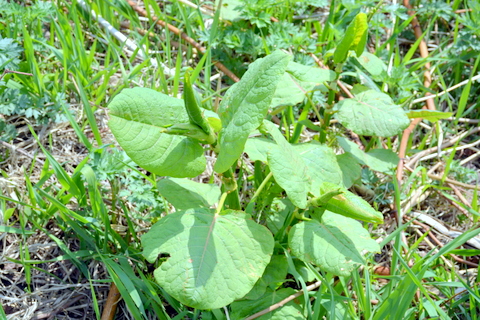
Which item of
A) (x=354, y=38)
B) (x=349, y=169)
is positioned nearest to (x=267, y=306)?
(x=349, y=169)

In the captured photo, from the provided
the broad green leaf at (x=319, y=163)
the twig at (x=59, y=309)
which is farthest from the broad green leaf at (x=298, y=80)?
the twig at (x=59, y=309)

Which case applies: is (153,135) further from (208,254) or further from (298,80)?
(298,80)

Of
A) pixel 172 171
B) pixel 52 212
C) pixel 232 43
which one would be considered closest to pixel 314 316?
pixel 172 171

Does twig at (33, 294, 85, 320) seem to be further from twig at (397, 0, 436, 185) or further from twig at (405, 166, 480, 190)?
twig at (405, 166, 480, 190)

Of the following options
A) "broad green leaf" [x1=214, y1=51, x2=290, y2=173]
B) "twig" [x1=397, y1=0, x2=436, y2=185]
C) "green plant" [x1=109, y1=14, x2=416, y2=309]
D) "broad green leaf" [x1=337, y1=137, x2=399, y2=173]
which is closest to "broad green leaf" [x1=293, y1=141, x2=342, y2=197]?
"green plant" [x1=109, y1=14, x2=416, y2=309]

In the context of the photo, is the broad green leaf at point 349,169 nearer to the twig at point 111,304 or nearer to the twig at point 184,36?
the twig at point 184,36

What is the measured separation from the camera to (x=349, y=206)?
159 cm

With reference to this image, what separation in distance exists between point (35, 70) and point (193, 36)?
0.91 m

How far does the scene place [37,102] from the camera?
2.32m

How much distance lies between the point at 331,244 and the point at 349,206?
137mm

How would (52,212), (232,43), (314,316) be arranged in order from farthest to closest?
(232,43) < (52,212) < (314,316)

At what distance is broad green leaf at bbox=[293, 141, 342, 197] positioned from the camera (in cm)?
182

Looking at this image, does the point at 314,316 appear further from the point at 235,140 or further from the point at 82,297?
the point at 82,297

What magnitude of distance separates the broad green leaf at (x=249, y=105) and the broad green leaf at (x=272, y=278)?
528 millimetres
